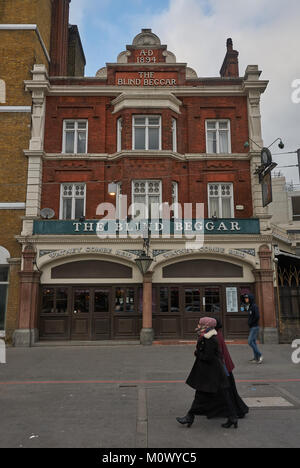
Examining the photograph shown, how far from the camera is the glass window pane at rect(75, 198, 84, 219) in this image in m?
16.2

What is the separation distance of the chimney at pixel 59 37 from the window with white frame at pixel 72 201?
7508 mm

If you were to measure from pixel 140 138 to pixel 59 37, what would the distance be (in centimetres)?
888

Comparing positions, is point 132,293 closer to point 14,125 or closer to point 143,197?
point 143,197

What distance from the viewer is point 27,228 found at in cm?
1512

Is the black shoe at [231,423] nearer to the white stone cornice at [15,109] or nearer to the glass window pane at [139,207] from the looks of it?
the glass window pane at [139,207]

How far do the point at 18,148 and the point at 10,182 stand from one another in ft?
5.26

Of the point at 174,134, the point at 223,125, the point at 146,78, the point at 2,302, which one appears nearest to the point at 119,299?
the point at 2,302

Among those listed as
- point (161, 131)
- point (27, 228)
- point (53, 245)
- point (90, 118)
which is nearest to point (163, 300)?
point (53, 245)

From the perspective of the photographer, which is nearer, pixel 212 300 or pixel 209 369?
pixel 209 369

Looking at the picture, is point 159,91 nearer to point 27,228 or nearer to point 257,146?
point 257,146

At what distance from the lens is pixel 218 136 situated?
16922 millimetres

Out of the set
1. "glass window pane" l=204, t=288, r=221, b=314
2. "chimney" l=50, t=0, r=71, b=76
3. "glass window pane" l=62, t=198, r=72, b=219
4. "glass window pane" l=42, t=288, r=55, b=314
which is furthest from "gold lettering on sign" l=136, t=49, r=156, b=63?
"glass window pane" l=42, t=288, r=55, b=314

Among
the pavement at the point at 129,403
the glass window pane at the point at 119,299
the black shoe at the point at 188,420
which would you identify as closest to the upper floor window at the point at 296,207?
the glass window pane at the point at 119,299

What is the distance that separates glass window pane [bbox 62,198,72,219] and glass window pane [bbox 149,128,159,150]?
14.9 ft
